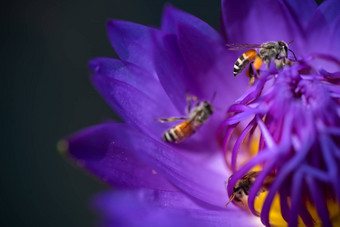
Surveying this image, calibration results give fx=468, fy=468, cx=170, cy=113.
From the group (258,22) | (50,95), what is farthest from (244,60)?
(50,95)

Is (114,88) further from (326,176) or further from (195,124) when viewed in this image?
(326,176)

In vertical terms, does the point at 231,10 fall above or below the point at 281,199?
above

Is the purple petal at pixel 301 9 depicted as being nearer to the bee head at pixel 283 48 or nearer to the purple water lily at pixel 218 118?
the purple water lily at pixel 218 118

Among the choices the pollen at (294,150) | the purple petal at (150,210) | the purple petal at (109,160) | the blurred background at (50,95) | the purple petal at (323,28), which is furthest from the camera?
the blurred background at (50,95)

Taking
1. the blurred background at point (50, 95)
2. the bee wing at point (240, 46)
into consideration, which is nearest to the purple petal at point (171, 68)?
the bee wing at point (240, 46)

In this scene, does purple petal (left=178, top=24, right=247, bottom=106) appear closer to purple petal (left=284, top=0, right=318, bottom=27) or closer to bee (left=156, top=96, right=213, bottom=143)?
bee (left=156, top=96, right=213, bottom=143)

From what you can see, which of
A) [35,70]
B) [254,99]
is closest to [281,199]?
[254,99]
